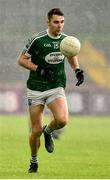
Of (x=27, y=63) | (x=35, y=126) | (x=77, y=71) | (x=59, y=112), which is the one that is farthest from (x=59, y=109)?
(x=27, y=63)

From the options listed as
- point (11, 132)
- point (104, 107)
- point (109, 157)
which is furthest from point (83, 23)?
point (104, 107)

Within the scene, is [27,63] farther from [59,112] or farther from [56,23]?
[59,112]

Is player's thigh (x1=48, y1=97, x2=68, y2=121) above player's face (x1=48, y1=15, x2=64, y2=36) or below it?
below

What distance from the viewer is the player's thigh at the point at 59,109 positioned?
1175 cm

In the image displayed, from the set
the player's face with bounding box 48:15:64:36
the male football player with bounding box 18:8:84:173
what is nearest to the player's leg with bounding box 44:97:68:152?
the male football player with bounding box 18:8:84:173

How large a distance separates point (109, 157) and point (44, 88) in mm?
3039

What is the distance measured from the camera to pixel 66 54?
11.7 meters

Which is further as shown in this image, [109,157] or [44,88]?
A: [109,157]

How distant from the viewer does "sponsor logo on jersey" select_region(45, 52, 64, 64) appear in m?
11.8

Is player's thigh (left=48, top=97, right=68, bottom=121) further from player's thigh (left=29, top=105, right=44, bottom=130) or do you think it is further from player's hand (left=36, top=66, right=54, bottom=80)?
player's hand (left=36, top=66, right=54, bottom=80)

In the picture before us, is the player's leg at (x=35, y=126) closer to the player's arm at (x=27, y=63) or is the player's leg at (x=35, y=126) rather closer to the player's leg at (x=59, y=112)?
the player's leg at (x=59, y=112)

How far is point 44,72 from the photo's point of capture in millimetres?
11664

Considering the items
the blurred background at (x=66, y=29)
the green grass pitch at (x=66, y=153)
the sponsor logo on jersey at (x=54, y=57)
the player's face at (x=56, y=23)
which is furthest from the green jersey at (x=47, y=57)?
the blurred background at (x=66, y=29)

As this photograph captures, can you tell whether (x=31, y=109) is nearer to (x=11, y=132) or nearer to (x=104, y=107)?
(x=11, y=132)
